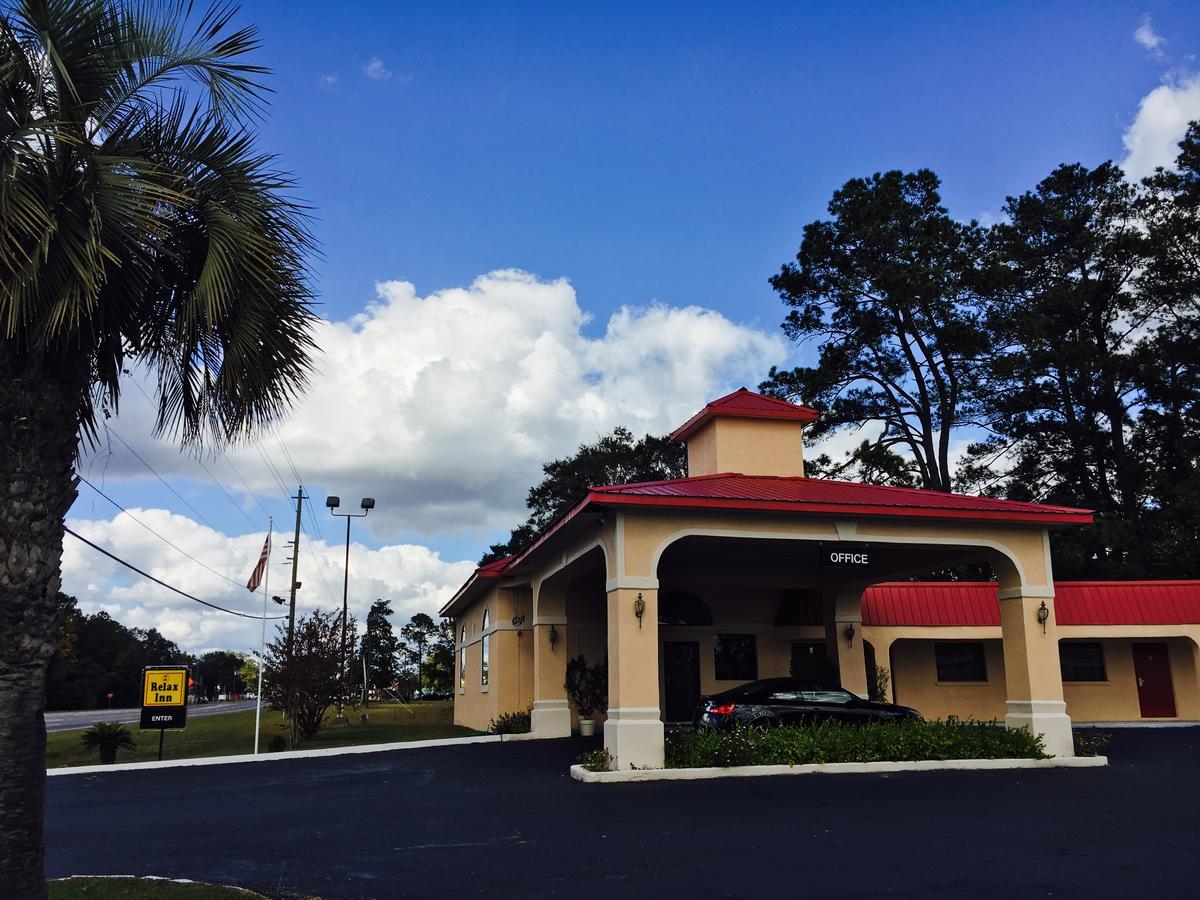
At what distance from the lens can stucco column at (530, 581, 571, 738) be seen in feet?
72.9

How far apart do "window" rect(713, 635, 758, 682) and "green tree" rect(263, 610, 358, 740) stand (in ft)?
34.9

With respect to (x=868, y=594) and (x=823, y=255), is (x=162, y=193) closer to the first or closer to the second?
(x=868, y=594)

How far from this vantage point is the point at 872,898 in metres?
7.34

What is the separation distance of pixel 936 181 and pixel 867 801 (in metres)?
36.2

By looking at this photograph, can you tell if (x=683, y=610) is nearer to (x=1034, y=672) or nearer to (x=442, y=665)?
(x=1034, y=672)

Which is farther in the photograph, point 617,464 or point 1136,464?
point 617,464

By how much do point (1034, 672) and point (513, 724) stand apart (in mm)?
12076

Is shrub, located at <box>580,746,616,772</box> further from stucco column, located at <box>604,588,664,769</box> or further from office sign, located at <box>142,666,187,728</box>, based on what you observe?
office sign, located at <box>142,666,187,728</box>

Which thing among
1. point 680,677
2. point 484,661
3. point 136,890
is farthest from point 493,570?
point 136,890

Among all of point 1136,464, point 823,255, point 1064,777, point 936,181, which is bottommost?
point 1064,777

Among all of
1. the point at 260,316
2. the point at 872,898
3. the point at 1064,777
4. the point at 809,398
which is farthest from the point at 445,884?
the point at 809,398

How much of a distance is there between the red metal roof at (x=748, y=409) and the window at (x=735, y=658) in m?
5.87

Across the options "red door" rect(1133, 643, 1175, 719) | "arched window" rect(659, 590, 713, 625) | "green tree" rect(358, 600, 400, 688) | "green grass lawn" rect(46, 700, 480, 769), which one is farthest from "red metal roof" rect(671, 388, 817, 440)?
"green tree" rect(358, 600, 400, 688)

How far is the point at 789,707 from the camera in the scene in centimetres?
1697
